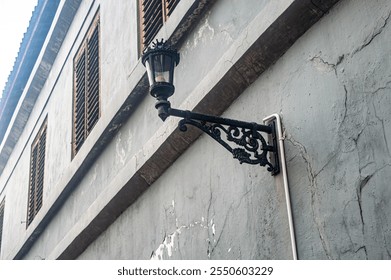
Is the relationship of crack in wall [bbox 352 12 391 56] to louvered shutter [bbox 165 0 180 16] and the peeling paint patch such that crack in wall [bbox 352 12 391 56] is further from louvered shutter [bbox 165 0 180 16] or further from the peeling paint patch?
louvered shutter [bbox 165 0 180 16]

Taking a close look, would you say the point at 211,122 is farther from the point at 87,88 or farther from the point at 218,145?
the point at 87,88

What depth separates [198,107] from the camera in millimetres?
5648

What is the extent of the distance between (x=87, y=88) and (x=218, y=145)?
4239 millimetres

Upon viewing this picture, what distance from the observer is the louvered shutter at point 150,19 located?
7.07 meters

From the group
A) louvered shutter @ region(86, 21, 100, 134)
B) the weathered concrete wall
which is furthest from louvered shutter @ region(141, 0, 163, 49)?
louvered shutter @ region(86, 21, 100, 134)

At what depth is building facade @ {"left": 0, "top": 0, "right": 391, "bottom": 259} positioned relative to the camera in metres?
4.07

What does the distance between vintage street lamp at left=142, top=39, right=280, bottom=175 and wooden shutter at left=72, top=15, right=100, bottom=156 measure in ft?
12.6

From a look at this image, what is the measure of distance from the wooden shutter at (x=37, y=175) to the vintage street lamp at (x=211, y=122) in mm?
6727

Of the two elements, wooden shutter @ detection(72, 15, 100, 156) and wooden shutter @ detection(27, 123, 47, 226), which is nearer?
wooden shutter @ detection(72, 15, 100, 156)

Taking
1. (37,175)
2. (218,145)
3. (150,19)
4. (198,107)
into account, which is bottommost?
(218,145)

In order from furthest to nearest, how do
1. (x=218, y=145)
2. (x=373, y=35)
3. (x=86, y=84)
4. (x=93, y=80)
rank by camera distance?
(x=86, y=84) → (x=93, y=80) → (x=218, y=145) → (x=373, y=35)

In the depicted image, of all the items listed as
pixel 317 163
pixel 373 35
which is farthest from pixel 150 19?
pixel 373 35

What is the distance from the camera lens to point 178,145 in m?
6.13

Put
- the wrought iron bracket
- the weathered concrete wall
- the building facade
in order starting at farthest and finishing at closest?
the wrought iron bracket
the building facade
the weathered concrete wall
